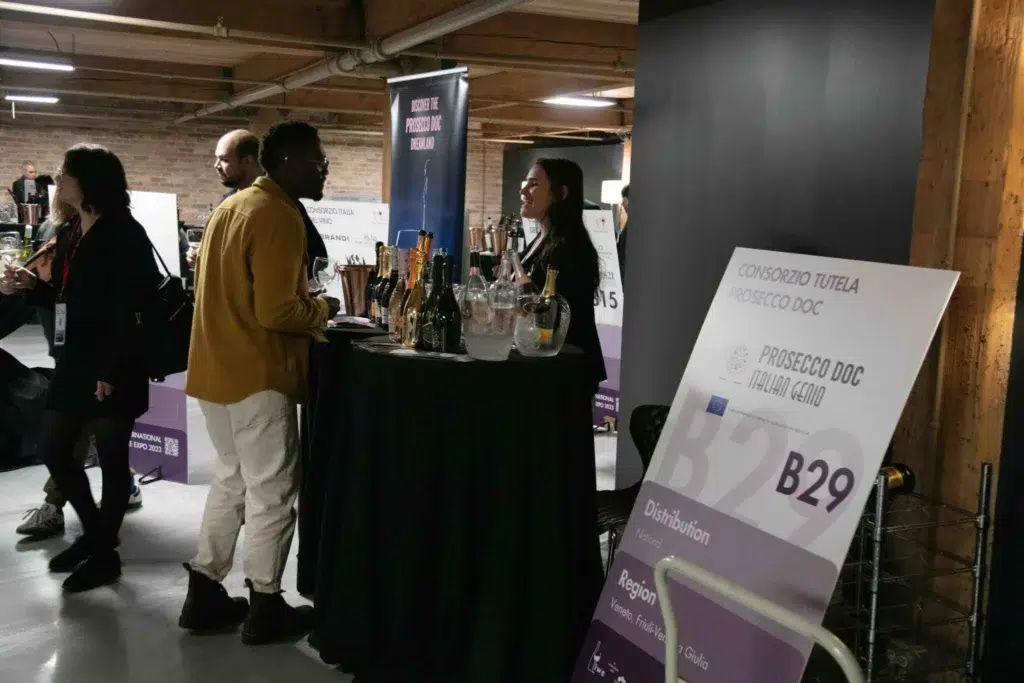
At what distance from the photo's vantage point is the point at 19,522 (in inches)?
151

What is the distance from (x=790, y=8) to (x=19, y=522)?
11.9 ft

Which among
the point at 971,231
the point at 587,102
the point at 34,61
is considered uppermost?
the point at 587,102

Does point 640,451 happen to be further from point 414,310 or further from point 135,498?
point 135,498

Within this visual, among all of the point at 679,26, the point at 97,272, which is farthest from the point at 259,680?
the point at 679,26

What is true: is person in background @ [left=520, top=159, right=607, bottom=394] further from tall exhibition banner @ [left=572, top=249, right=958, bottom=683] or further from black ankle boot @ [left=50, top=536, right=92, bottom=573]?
black ankle boot @ [left=50, top=536, right=92, bottom=573]

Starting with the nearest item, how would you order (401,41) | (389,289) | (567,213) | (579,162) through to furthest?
(389,289)
(567,213)
(401,41)
(579,162)

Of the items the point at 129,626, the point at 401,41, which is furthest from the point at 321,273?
the point at 401,41

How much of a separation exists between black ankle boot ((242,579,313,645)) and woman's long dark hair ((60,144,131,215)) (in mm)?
1394

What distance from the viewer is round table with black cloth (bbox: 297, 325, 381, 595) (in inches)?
107

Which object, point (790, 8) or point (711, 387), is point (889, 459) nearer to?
point (711, 387)

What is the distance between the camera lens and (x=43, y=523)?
3.68 metres

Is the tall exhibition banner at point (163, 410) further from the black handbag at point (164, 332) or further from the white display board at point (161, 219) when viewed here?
the black handbag at point (164, 332)

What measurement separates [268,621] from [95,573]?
849 mm

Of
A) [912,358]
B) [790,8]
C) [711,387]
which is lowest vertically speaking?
[711,387]
